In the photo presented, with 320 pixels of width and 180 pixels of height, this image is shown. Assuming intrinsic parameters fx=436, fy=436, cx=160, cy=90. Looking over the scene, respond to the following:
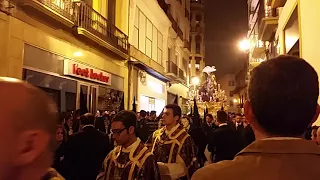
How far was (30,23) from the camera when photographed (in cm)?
1212

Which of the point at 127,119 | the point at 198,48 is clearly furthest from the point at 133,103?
the point at 198,48

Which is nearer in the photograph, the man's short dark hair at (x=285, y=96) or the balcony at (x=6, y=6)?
the man's short dark hair at (x=285, y=96)

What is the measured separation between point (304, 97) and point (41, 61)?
11839mm

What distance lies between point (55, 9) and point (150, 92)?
47.8ft

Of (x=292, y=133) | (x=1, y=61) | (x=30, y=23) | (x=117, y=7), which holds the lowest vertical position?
(x=292, y=133)

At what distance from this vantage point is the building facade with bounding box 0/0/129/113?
37.3 ft

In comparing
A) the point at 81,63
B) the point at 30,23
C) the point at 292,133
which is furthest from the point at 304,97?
the point at 81,63

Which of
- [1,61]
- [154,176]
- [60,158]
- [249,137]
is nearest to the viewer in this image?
[154,176]

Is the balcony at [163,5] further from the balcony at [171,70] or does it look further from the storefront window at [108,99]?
the storefront window at [108,99]

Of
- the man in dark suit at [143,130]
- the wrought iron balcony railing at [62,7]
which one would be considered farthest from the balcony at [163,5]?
the man in dark suit at [143,130]

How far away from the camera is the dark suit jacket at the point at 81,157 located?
6.48 metres

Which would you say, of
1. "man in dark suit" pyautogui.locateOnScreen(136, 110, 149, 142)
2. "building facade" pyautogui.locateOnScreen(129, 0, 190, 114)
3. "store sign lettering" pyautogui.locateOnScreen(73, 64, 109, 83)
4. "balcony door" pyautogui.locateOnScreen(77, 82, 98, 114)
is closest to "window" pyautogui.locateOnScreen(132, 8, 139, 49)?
"building facade" pyautogui.locateOnScreen(129, 0, 190, 114)

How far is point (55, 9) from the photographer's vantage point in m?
13.0

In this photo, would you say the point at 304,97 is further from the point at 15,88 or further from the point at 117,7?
the point at 117,7
